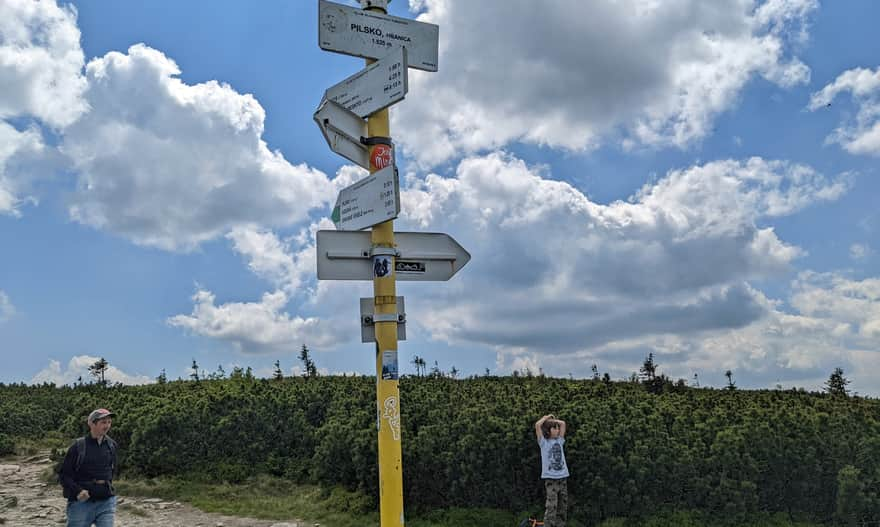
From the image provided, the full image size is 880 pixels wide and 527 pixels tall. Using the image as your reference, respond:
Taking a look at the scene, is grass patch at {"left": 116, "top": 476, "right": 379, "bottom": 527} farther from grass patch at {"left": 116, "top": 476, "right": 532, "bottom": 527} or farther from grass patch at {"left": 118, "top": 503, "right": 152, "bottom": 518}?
grass patch at {"left": 118, "top": 503, "right": 152, "bottom": 518}

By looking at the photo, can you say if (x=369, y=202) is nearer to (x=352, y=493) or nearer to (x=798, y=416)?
(x=352, y=493)

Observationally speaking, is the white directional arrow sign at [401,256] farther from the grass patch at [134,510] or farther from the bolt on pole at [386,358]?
the grass patch at [134,510]

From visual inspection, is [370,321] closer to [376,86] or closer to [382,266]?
[382,266]

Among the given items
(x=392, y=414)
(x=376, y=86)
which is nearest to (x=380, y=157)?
(x=376, y=86)

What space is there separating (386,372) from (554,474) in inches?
149

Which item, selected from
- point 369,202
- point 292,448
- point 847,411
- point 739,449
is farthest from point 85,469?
point 847,411

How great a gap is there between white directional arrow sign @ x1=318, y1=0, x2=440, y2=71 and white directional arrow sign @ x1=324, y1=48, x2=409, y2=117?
214mm

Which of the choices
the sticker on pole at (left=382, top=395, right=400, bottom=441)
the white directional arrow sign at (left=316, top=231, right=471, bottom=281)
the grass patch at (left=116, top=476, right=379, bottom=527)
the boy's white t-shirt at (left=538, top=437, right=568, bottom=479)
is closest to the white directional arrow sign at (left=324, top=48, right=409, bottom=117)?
the white directional arrow sign at (left=316, top=231, right=471, bottom=281)

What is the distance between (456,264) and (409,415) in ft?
19.0

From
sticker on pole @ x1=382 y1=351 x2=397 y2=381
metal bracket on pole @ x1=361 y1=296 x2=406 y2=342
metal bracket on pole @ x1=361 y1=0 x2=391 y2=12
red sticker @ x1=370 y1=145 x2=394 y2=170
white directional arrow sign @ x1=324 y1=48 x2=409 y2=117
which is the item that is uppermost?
metal bracket on pole @ x1=361 y1=0 x2=391 y2=12

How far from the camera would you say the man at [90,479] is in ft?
22.9

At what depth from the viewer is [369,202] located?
5.25 meters

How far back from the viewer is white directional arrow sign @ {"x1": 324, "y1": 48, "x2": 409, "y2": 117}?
527 cm

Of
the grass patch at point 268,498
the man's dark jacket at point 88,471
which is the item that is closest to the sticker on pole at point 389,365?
the man's dark jacket at point 88,471
